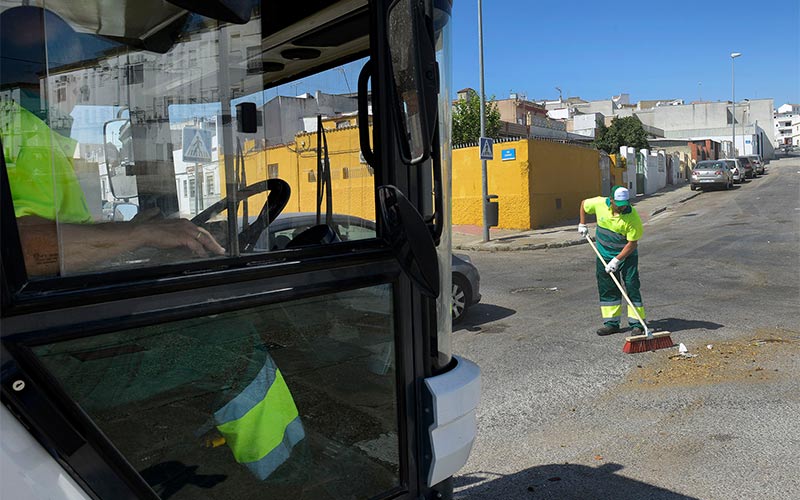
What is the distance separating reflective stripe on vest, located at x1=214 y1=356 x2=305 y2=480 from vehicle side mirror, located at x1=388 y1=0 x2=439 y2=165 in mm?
738

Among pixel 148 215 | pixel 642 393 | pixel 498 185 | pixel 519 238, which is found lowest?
pixel 642 393

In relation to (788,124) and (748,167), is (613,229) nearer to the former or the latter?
(748,167)

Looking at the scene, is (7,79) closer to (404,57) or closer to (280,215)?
(280,215)

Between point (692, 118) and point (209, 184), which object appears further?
point (692, 118)

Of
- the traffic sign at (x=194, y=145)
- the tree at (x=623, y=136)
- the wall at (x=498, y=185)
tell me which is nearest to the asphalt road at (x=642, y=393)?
the traffic sign at (x=194, y=145)

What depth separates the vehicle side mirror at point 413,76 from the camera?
181 cm

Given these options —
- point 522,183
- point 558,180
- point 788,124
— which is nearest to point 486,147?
point 522,183

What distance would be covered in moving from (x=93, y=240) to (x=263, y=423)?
0.68 metres

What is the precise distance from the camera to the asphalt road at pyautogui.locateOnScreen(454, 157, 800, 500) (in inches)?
153

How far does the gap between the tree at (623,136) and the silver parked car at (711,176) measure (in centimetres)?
1632

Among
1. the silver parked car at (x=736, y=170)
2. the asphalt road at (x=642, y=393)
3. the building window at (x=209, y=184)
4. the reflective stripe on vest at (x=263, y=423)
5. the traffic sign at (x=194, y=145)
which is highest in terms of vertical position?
the silver parked car at (x=736, y=170)

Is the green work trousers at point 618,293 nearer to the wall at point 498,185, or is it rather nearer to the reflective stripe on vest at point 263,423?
the reflective stripe on vest at point 263,423

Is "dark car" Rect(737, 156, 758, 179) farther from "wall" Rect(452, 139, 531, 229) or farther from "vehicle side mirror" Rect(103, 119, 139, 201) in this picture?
"vehicle side mirror" Rect(103, 119, 139, 201)

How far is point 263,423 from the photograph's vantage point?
5.99 feet
